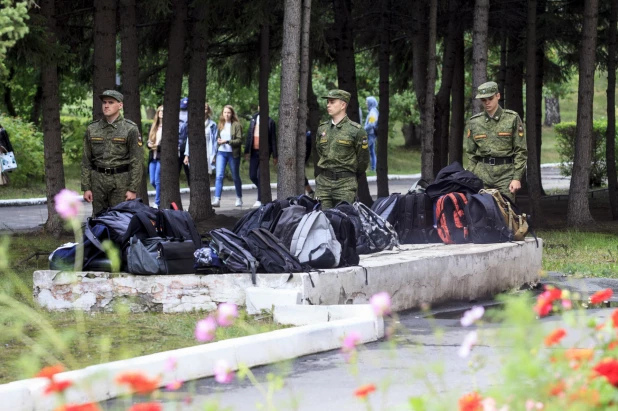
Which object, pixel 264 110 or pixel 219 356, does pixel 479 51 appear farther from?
pixel 219 356

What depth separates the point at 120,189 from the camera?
41.4ft

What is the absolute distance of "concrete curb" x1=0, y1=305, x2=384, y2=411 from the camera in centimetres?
587

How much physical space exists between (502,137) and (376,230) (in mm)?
2643

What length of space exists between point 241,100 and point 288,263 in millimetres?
30734

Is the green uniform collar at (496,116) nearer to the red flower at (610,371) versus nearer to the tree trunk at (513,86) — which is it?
the red flower at (610,371)

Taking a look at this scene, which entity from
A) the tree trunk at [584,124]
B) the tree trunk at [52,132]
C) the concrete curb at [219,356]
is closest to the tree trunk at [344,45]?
the tree trunk at [584,124]

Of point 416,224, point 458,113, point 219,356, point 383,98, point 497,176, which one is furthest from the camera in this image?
point 458,113

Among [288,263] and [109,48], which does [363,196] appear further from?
[288,263]

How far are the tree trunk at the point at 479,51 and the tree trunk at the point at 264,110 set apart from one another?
348 centimetres

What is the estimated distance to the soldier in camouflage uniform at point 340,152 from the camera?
12.6 metres

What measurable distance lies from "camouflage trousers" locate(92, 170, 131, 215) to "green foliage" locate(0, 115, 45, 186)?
15193 mm

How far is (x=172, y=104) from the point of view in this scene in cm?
1838

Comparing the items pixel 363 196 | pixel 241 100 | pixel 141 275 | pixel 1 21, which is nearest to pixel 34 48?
pixel 141 275

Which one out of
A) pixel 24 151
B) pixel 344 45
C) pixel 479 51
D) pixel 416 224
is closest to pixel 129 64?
pixel 479 51
